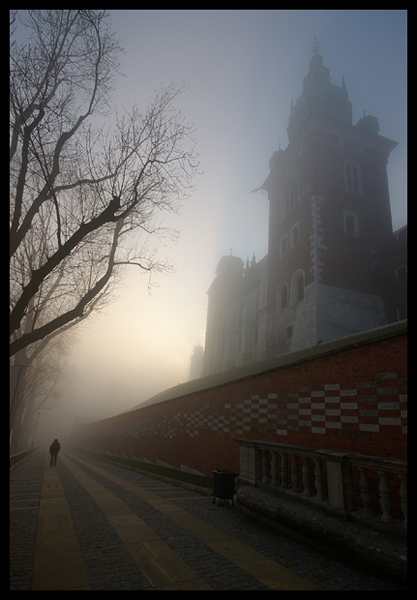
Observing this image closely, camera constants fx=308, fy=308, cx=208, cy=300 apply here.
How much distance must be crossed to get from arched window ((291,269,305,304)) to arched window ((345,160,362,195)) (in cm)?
829

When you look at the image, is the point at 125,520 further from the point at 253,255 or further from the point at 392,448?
the point at 253,255

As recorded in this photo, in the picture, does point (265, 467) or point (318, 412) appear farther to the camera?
point (318, 412)

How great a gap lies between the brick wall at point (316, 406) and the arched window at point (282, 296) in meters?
14.3

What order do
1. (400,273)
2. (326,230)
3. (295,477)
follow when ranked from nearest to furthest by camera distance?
(295,477) < (400,273) < (326,230)

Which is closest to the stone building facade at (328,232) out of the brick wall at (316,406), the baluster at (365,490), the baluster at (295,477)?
the brick wall at (316,406)

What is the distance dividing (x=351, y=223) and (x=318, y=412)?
2101 cm

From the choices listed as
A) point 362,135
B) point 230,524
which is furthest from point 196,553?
point 362,135

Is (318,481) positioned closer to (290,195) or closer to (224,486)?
(224,486)

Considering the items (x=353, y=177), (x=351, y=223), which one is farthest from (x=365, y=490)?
(x=353, y=177)

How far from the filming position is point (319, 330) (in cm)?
2047

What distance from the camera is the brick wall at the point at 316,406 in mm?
6055

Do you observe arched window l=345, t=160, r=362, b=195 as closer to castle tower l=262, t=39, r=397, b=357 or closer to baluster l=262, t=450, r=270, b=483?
castle tower l=262, t=39, r=397, b=357

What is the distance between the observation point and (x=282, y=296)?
84.7 feet

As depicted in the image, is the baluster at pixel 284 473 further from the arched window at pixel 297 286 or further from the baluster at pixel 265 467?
the arched window at pixel 297 286
